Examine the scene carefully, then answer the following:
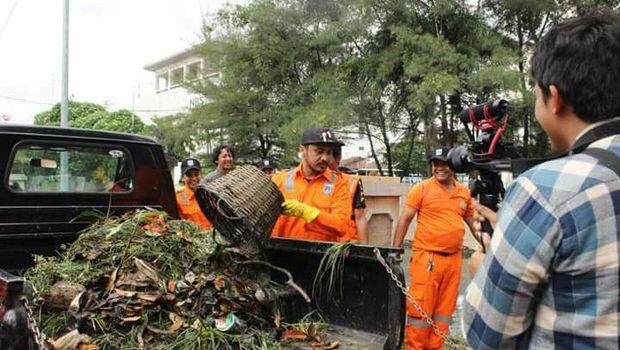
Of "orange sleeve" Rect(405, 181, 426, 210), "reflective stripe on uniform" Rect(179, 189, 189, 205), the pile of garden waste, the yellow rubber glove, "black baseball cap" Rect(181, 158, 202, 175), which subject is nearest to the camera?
the pile of garden waste

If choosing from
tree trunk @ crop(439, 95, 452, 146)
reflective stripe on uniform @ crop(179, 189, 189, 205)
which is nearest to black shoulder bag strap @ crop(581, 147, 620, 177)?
reflective stripe on uniform @ crop(179, 189, 189, 205)

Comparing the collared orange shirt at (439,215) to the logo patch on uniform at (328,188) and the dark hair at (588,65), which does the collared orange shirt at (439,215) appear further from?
the dark hair at (588,65)

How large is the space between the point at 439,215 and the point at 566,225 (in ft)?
12.5

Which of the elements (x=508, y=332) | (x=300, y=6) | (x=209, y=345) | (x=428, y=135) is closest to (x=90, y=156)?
(x=209, y=345)

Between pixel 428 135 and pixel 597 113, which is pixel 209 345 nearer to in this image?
pixel 597 113

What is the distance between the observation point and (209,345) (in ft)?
7.32

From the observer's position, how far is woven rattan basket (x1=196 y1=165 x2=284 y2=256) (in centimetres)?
258

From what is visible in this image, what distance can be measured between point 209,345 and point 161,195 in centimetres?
205

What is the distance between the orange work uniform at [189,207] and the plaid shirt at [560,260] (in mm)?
4300

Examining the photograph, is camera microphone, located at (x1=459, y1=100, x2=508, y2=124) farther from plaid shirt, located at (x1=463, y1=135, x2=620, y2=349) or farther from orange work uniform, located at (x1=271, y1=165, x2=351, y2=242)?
orange work uniform, located at (x1=271, y1=165, x2=351, y2=242)

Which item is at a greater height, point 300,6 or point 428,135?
point 300,6

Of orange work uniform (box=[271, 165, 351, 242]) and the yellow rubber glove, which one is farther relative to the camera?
orange work uniform (box=[271, 165, 351, 242])

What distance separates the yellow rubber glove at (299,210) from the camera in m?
3.36

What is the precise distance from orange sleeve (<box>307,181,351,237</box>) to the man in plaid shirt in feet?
7.95
